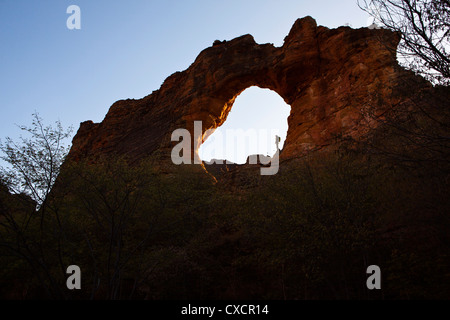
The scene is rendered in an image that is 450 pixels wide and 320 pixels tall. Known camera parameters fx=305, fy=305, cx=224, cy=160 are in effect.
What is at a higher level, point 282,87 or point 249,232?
point 282,87

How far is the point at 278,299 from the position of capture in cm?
1267

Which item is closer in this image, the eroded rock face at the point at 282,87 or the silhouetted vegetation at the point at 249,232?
the silhouetted vegetation at the point at 249,232

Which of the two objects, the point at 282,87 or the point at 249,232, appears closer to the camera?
the point at 249,232

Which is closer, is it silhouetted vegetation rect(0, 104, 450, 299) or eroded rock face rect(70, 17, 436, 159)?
silhouetted vegetation rect(0, 104, 450, 299)

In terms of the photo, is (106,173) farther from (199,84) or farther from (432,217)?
(199,84)

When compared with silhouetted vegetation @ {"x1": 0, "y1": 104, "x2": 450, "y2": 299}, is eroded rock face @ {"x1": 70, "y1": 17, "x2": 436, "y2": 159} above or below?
above

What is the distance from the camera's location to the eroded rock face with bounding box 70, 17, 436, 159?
23438 millimetres

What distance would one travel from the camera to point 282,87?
1173 inches

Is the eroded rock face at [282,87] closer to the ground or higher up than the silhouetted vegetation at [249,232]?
higher up

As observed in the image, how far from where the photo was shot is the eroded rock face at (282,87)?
23.4 meters

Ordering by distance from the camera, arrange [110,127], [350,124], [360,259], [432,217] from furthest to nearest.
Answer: [110,127], [350,124], [360,259], [432,217]

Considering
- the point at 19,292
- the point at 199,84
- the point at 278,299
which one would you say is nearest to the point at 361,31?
the point at 199,84

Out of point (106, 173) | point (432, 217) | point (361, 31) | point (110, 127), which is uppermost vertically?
point (361, 31)
